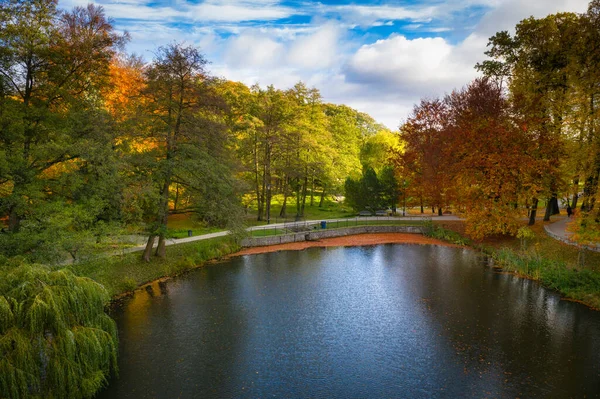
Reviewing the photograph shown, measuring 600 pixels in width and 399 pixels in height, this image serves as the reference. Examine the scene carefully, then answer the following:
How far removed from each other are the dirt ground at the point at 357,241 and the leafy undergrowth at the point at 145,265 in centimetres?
213

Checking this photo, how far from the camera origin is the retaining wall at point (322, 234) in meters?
32.2

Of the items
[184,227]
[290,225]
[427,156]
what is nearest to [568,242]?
[427,156]

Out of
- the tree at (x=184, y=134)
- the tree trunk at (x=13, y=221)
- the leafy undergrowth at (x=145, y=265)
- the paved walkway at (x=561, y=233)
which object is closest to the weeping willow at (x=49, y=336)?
the leafy undergrowth at (x=145, y=265)

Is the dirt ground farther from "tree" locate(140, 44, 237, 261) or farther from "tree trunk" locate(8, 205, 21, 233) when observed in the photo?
"tree trunk" locate(8, 205, 21, 233)

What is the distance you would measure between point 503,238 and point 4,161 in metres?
33.0

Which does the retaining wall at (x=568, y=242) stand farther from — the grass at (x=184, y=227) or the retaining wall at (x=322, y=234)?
the grass at (x=184, y=227)

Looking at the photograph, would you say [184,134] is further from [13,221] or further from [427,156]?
[427,156]

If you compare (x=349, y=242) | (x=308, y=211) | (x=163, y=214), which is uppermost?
(x=163, y=214)

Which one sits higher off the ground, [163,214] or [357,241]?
[163,214]

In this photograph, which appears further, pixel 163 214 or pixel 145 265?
pixel 163 214

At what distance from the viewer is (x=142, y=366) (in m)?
12.8

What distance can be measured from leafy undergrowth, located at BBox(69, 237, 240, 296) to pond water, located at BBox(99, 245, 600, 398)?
3.65ft

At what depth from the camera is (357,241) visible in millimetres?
35156

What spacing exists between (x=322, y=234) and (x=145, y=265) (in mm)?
17621
